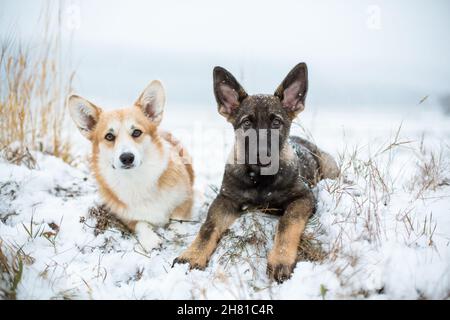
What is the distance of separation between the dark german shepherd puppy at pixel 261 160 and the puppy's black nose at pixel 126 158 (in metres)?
0.80

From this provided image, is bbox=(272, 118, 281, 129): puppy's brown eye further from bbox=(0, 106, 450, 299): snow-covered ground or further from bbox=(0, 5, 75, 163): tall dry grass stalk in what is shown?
bbox=(0, 5, 75, 163): tall dry grass stalk

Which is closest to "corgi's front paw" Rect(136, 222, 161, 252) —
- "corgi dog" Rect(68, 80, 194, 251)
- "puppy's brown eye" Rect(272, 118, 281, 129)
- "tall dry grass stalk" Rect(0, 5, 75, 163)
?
"corgi dog" Rect(68, 80, 194, 251)

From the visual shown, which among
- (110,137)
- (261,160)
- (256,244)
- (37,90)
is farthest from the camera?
(37,90)

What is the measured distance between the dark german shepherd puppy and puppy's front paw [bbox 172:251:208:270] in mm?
128

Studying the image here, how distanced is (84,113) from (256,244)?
2.08 m

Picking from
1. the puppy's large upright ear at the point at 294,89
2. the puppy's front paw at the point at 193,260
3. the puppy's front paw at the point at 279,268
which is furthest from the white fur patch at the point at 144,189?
the puppy's front paw at the point at 279,268

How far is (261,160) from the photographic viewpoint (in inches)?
123

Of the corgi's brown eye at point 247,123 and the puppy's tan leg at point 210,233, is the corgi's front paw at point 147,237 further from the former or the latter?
the corgi's brown eye at point 247,123

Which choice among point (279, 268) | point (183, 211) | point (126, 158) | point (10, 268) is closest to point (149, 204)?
point (183, 211)

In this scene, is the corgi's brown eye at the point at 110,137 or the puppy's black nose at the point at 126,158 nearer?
the puppy's black nose at the point at 126,158

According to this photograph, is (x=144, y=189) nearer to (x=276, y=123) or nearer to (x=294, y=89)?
(x=276, y=123)

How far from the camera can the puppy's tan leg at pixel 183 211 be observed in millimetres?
3732

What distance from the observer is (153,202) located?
3676 millimetres

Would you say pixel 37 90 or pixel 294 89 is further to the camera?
pixel 37 90
